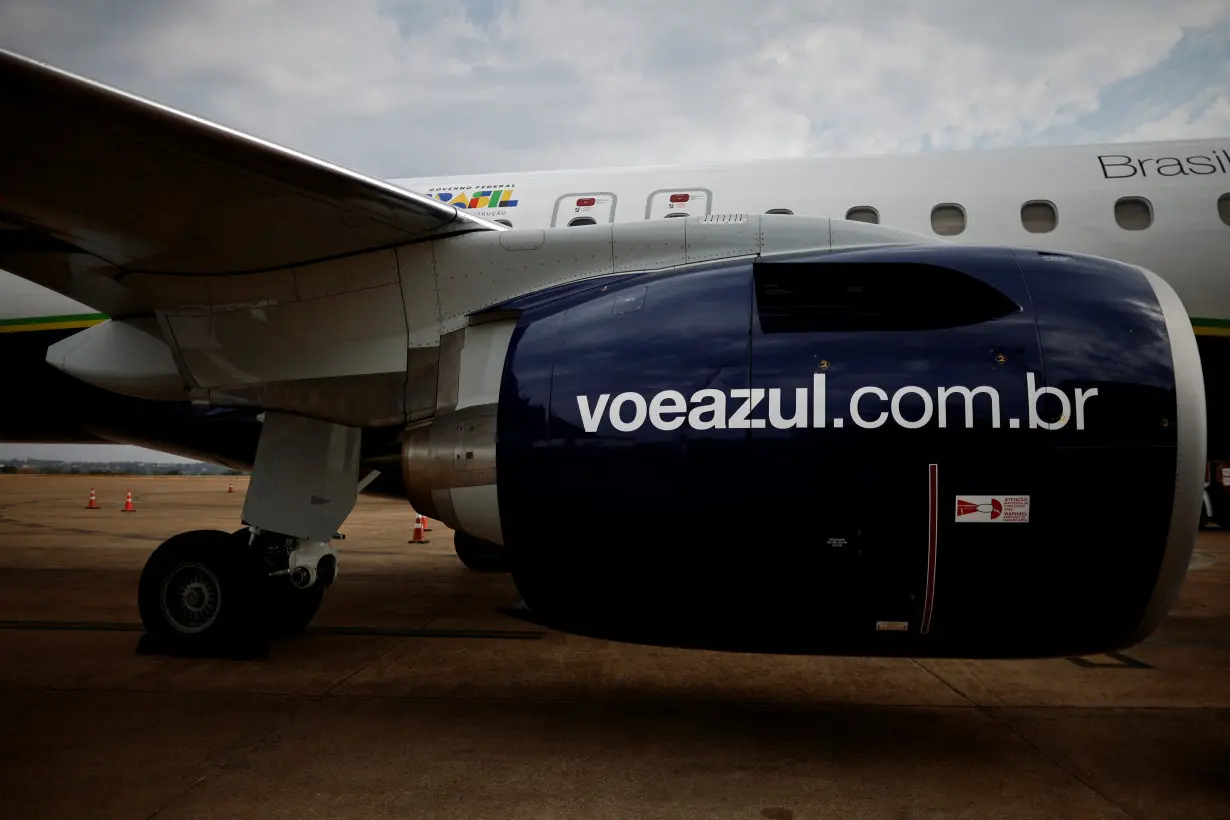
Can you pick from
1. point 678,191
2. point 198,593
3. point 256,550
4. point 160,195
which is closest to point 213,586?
point 198,593

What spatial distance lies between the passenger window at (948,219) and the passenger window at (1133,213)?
3.70ft

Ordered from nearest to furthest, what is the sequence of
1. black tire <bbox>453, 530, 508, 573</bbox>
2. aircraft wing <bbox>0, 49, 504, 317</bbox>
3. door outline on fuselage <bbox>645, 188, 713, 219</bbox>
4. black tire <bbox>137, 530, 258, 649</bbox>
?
1. aircraft wing <bbox>0, 49, 504, 317</bbox>
2. black tire <bbox>137, 530, 258, 649</bbox>
3. door outline on fuselage <bbox>645, 188, 713, 219</bbox>
4. black tire <bbox>453, 530, 508, 573</bbox>

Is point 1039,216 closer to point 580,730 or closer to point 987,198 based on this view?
point 987,198

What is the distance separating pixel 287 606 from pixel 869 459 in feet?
13.6

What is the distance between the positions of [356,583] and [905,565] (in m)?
6.52

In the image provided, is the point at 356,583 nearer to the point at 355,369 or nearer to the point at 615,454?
the point at 355,369

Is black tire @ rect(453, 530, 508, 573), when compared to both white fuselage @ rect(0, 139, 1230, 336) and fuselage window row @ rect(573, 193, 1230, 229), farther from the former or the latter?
fuselage window row @ rect(573, 193, 1230, 229)

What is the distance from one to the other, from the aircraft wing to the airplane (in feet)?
0.05

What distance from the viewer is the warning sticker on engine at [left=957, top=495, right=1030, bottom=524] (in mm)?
2768

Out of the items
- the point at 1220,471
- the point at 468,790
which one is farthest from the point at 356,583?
the point at 1220,471

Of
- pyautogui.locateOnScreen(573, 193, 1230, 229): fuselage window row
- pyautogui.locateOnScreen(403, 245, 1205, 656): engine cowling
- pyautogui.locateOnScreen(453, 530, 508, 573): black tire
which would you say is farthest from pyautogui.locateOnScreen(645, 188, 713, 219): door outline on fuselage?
pyautogui.locateOnScreen(453, 530, 508, 573): black tire

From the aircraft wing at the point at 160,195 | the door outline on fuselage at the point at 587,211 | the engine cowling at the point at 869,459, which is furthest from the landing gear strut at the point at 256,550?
the door outline on fuselage at the point at 587,211

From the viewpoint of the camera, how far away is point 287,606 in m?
Result: 5.36

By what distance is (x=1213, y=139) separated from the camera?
6.53 m
